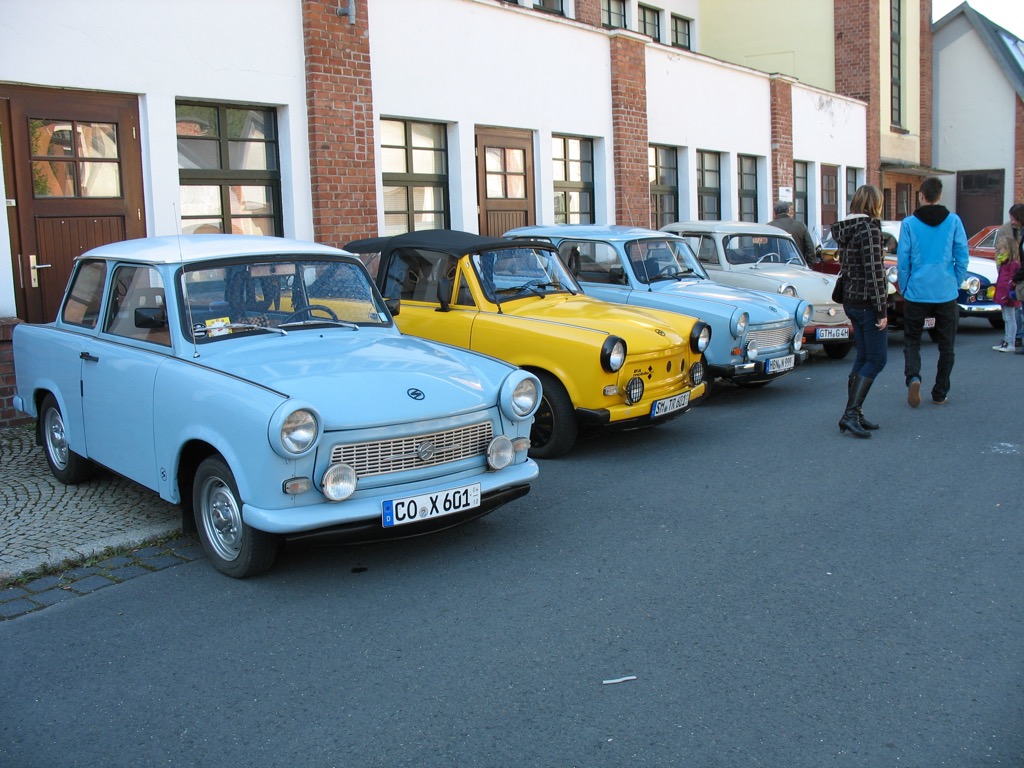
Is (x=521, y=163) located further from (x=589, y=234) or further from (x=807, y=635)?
(x=807, y=635)

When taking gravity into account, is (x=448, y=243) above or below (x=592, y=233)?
below

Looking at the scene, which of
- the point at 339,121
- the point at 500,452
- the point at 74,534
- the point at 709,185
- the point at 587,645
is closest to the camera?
the point at 587,645

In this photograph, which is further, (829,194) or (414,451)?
(829,194)

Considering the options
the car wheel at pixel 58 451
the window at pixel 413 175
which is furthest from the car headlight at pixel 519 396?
the window at pixel 413 175

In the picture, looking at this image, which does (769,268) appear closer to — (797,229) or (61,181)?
(797,229)

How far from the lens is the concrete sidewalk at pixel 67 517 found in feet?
17.4

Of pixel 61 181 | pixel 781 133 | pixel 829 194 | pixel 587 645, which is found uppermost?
pixel 781 133

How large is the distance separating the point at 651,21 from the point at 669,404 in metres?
17.5

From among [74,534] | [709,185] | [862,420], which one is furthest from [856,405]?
[709,185]

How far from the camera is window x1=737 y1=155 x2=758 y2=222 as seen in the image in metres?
20.9

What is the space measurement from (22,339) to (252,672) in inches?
159

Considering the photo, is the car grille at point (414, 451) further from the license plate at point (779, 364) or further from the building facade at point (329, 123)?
the building facade at point (329, 123)

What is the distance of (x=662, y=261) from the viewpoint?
1009 cm

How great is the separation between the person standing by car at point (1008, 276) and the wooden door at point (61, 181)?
9.80 meters
